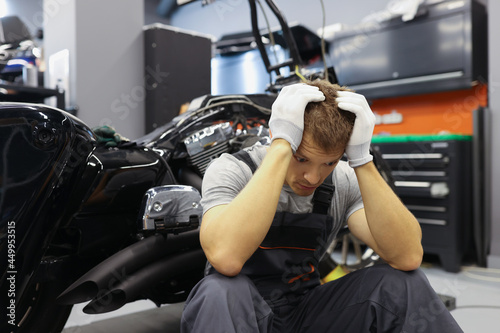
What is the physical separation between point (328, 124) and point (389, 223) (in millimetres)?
271

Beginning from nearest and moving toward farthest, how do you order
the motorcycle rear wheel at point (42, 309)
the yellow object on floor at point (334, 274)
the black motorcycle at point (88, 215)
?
the black motorcycle at point (88, 215)
the motorcycle rear wheel at point (42, 309)
the yellow object on floor at point (334, 274)

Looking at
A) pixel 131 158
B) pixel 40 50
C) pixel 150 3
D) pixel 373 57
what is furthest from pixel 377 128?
pixel 150 3

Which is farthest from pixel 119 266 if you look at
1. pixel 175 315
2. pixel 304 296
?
pixel 175 315

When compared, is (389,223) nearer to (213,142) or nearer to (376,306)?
(376,306)

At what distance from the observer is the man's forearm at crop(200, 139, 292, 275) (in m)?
0.90

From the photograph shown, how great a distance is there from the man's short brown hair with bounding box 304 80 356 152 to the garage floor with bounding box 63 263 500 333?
4.09 feet

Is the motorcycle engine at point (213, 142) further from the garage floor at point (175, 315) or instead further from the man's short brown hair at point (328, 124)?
the garage floor at point (175, 315)

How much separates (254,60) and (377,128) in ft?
4.65

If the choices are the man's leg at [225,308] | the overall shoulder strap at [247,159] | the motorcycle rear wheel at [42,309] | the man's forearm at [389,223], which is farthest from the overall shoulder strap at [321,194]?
the motorcycle rear wheel at [42,309]

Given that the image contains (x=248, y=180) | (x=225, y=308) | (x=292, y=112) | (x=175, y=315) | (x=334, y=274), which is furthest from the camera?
(x=334, y=274)

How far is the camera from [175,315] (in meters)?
2.08

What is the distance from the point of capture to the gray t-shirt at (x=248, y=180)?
3.31ft

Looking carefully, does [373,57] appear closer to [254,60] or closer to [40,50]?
[254,60]

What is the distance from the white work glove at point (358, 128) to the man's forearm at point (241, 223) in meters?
0.19
